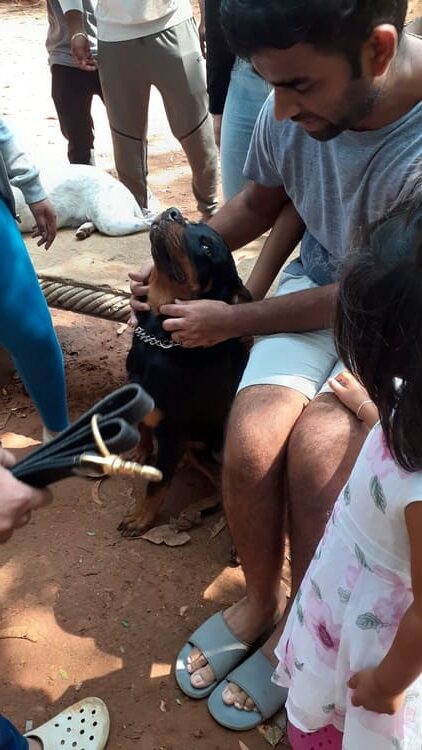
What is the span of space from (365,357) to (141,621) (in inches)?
60.6

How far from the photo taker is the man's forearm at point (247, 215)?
250 cm

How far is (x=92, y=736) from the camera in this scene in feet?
6.68

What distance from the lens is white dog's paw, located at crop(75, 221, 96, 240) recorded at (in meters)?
3.73

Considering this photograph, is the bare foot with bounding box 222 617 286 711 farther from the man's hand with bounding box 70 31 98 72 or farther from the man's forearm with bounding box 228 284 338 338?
the man's hand with bounding box 70 31 98 72

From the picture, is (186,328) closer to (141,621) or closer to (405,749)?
(141,621)

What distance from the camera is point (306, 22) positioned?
164cm

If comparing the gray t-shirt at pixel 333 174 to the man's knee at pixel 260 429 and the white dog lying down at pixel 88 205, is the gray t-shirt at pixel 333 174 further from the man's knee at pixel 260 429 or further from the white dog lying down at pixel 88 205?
the white dog lying down at pixel 88 205

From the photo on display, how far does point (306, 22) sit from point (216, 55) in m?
1.53

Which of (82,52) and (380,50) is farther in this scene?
(82,52)

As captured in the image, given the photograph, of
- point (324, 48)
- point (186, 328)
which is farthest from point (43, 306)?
point (324, 48)

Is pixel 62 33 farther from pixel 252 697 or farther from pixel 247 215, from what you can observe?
pixel 252 697

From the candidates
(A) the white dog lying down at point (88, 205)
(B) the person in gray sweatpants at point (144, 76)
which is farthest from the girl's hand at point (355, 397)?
(B) the person in gray sweatpants at point (144, 76)

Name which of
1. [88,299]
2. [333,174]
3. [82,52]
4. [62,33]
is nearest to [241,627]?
[333,174]

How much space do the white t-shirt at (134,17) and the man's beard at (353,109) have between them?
7.53ft
